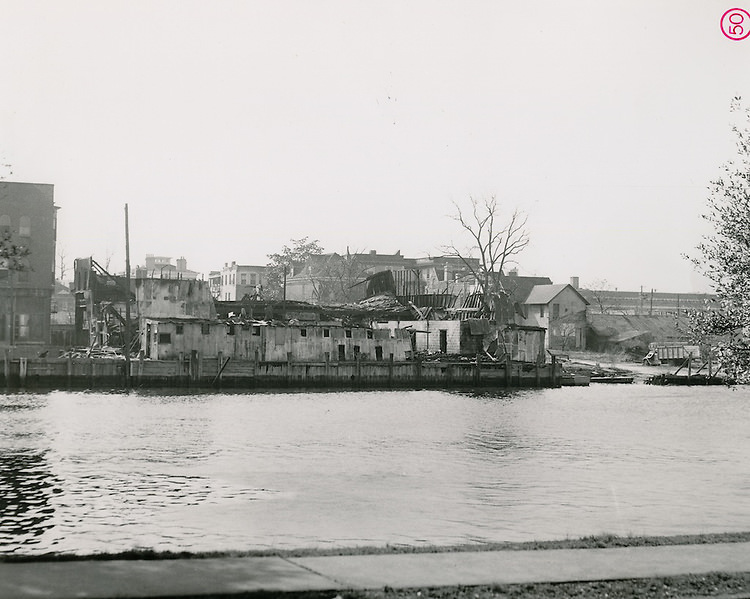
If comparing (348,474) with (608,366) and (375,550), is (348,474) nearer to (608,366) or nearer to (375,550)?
(375,550)

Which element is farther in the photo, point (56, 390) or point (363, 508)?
point (56, 390)

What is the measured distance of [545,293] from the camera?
5074 inches

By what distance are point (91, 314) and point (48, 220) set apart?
1008 cm

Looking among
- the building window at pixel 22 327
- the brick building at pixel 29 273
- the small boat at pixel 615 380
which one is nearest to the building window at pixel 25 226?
the brick building at pixel 29 273

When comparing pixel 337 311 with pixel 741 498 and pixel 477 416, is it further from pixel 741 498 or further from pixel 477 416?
pixel 741 498

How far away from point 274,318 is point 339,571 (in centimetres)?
8640

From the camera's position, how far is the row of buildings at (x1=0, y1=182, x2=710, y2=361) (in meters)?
85.6

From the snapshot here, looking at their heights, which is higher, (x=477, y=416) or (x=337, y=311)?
(x=337, y=311)

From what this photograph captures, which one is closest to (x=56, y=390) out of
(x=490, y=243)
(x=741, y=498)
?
(x=490, y=243)

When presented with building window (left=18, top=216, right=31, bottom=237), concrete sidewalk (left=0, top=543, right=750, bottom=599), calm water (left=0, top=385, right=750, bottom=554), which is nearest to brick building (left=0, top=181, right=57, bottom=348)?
building window (left=18, top=216, right=31, bottom=237)

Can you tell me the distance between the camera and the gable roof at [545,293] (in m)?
126

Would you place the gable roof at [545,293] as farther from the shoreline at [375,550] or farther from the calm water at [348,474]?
the shoreline at [375,550]

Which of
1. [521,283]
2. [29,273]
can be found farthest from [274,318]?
[521,283]

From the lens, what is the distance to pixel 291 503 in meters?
23.9
